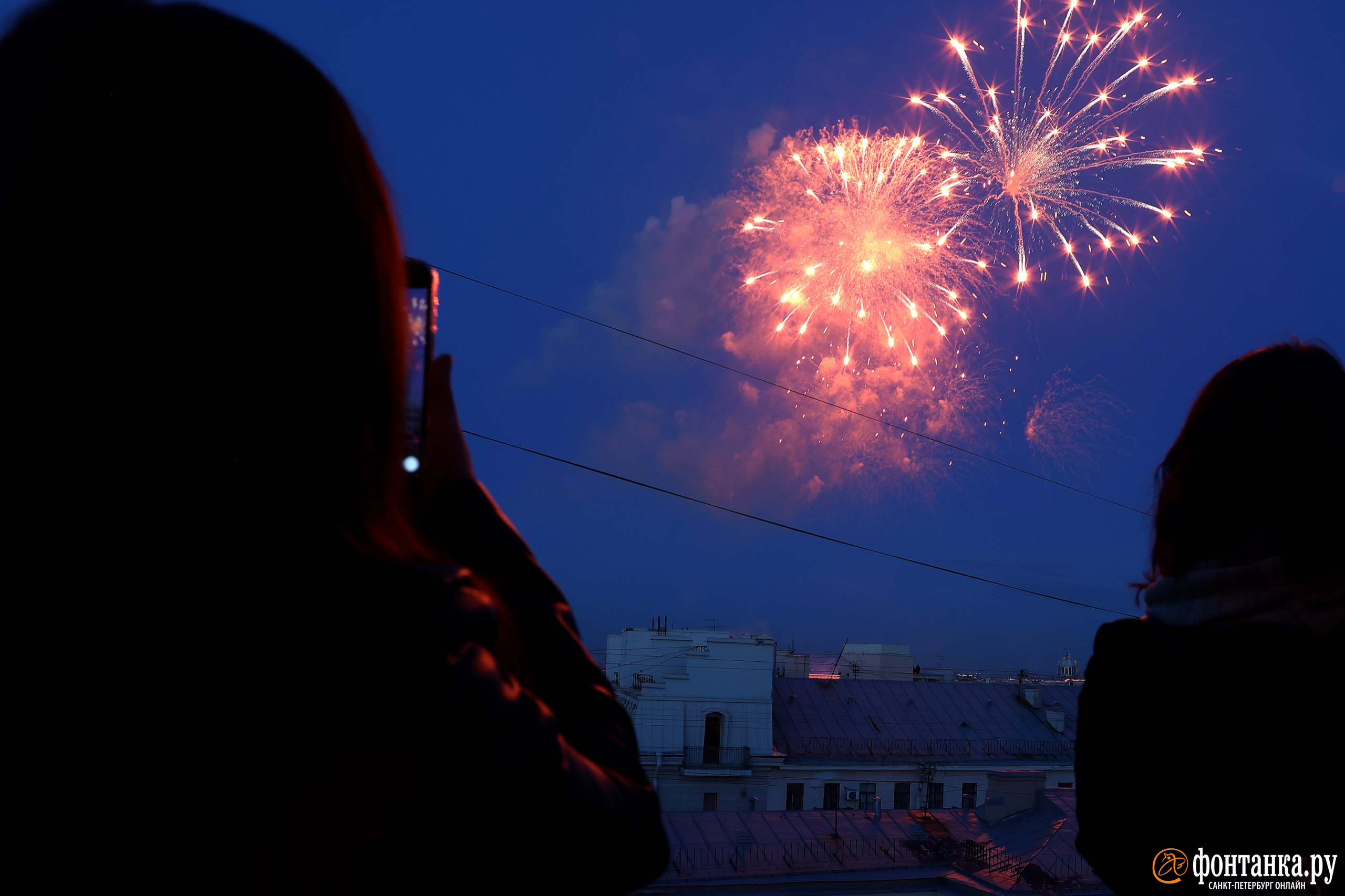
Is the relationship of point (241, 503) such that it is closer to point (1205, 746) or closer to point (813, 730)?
point (1205, 746)

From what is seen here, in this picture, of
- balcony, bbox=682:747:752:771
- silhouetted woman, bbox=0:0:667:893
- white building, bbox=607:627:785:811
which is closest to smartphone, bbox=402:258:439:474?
silhouetted woman, bbox=0:0:667:893

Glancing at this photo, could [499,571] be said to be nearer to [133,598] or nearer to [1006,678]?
[133,598]

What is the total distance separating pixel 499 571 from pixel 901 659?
20103 millimetres

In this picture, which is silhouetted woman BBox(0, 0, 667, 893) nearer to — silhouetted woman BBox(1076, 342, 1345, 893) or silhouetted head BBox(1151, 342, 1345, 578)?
silhouetted woman BBox(1076, 342, 1345, 893)

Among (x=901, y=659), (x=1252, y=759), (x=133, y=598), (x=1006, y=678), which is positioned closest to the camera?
(x=133, y=598)

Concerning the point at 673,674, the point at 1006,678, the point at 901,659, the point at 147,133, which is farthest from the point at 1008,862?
the point at 901,659

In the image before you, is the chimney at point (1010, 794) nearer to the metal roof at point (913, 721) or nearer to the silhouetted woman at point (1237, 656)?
the silhouetted woman at point (1237, 656)

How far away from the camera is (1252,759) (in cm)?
106

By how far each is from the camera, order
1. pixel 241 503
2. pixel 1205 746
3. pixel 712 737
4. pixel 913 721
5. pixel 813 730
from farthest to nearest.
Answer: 1. pixel 913 721
2. pixel 813 730
3. pixel 712 737
4. pixel 1205 746
5. pixel 241 503

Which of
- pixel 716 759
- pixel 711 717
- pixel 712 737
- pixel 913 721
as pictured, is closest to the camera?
pixel 716 759

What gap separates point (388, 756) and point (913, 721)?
12.7 m

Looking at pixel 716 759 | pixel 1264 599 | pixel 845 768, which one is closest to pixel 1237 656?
pixel 1264 599

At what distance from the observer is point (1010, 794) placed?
4.38 m

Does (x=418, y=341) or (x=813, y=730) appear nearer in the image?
(x=418, y=341)
